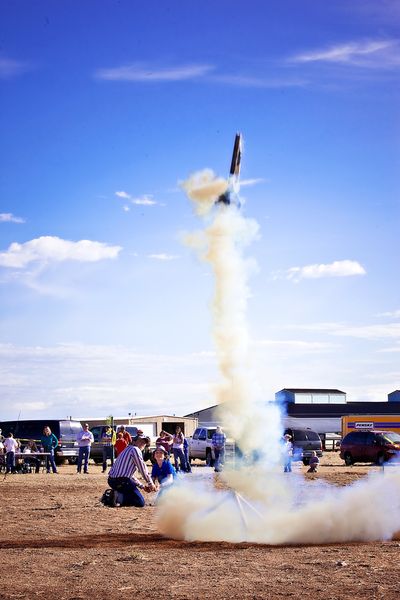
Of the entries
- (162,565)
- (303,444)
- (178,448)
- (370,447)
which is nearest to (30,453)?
(178,448)

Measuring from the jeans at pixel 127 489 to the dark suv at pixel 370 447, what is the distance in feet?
90.7

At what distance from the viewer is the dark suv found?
148ft

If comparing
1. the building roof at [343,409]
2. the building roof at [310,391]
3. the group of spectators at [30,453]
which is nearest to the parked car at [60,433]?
the group of spectators at [30,453]

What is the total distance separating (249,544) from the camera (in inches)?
632

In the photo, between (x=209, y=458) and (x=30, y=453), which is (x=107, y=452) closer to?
(x=30, y=453)

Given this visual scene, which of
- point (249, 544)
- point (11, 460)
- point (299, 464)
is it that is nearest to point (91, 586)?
point (249, 544)

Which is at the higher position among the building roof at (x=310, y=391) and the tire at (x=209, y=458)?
the building roof at (x=310, y=391)

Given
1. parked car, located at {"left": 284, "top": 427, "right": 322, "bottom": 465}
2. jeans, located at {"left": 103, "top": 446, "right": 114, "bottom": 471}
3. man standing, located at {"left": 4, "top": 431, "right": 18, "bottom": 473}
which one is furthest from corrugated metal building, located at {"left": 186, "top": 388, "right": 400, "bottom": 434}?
man standing, located at {"left": 4, "top": 431, "right": 18, "bottom": 473}

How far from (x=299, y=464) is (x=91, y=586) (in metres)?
35.1

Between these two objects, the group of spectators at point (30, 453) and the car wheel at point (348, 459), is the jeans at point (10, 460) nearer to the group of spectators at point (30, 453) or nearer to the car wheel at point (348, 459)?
the group of spectators at point (30, 453)

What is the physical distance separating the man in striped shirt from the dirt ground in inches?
20.8

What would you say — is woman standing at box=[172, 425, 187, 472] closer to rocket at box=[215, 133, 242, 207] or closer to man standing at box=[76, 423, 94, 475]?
man standing at box=[76, 423, 94, 475]

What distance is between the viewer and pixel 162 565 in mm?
13398

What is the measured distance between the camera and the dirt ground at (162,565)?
1134 cm
